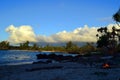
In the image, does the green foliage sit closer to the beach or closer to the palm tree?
the palm tree

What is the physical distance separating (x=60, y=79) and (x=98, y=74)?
326 cm

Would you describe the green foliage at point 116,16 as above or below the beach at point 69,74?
above

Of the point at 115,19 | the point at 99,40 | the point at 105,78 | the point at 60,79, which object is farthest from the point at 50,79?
the point at 99,40

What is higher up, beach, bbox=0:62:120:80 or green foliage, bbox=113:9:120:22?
green foliage, bbox=113:9:120:22

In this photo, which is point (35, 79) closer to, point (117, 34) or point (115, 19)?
point (115, 19)

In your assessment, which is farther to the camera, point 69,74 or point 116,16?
point 116,16

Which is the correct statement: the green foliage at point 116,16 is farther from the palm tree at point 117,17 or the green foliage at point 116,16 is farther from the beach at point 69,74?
the beach at point 69,74

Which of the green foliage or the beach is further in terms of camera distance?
the green foliage

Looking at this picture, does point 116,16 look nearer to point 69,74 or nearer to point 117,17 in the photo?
point 117,17

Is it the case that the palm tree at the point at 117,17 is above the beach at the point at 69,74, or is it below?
above

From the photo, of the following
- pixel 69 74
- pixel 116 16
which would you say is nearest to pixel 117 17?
pixel 116 16

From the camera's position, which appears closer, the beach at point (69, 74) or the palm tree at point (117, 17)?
the beach at point (69, 74)

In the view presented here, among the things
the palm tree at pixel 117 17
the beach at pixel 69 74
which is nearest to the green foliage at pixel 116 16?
the palm tree at pixel 117 17

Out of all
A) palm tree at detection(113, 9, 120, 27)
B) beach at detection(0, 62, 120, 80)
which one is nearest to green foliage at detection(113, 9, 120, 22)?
palm tree at detection(113, 9, 120, 27)
